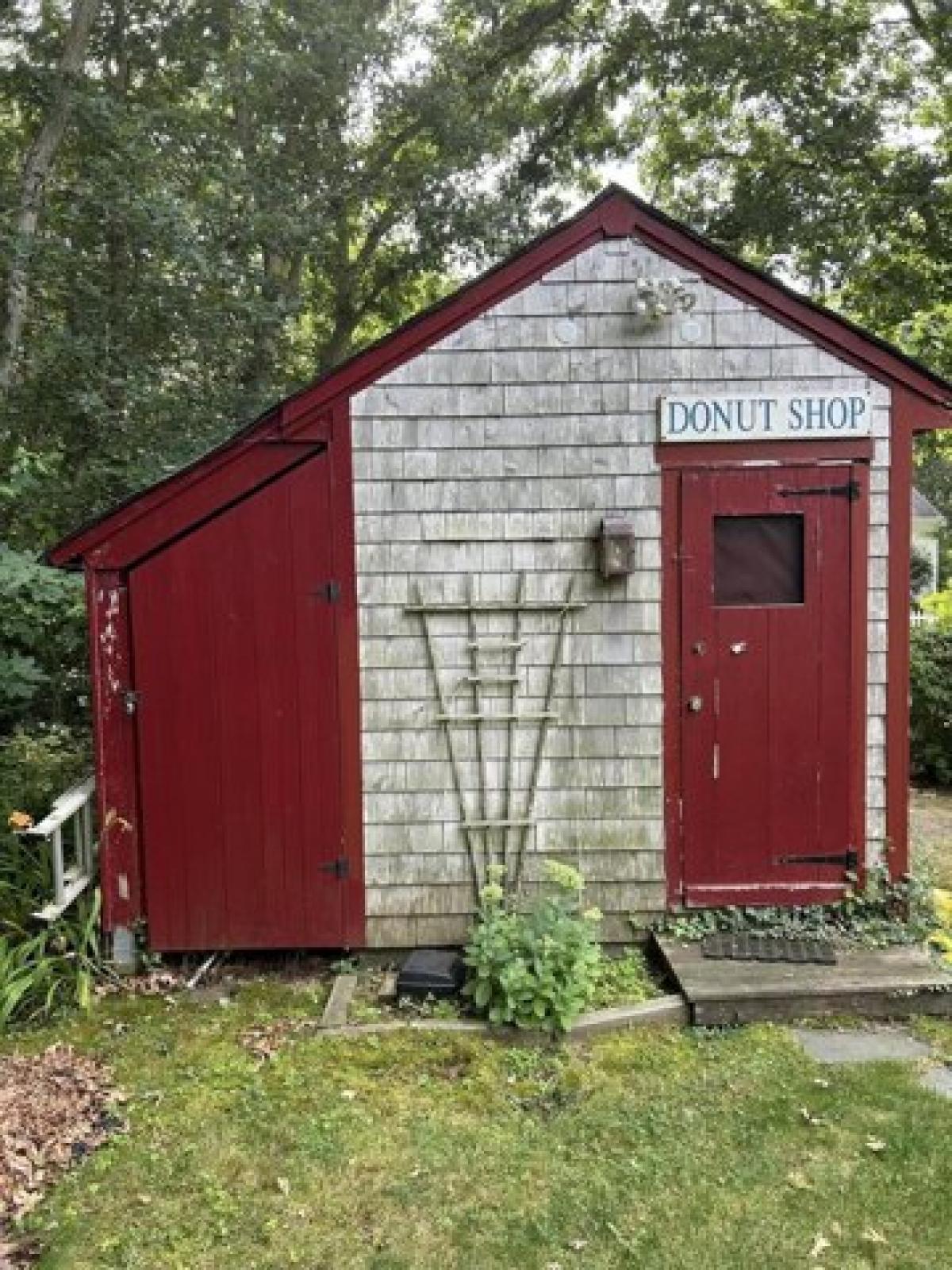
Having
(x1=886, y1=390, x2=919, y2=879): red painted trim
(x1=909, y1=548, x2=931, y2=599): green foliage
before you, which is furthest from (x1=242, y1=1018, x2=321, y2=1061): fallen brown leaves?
(x1=909, y1=548, x2=931, y2=599): green foliage

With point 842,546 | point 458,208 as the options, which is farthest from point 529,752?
point 458,208

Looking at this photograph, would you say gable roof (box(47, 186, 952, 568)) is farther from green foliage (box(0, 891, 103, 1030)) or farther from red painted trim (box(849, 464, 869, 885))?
green foliage (box(0, 891, 103, 1030))

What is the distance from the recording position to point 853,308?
13.8 metres

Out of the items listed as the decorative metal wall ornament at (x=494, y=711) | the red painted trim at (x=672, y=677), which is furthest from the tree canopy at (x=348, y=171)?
the red painted trim at (x=672, y=677)

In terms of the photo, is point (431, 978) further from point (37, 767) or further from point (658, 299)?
point (658, 299)

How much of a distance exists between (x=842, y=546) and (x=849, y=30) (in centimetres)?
1107

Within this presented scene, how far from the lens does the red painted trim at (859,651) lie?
4602mm

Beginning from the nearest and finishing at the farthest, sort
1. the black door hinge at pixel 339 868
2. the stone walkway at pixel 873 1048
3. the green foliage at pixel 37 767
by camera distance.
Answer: the stone walkway at pixel 873 1048
the black door hinge at pixel 339 868
the green foliage at pixel 37 767

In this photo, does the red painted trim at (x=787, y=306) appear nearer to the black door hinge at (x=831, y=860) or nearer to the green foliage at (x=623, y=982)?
the black door hinge at (x=831, y=860)

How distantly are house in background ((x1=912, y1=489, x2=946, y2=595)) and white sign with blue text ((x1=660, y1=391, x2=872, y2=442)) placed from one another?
1563 cm

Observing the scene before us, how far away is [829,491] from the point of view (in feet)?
15.0

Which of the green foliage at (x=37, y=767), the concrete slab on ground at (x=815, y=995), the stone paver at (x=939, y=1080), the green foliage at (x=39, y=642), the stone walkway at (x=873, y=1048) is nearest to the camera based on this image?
the stone paver at (x=939, y=1080)

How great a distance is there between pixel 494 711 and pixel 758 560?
1506mm

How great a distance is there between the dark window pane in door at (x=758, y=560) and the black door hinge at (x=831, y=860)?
4.19ft
